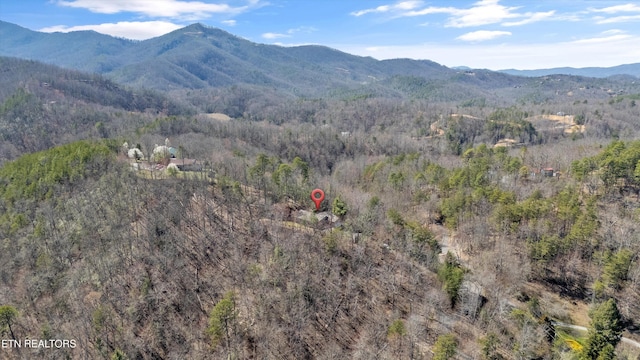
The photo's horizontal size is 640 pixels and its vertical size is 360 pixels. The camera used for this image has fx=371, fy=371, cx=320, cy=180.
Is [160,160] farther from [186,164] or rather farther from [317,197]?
[317,197]

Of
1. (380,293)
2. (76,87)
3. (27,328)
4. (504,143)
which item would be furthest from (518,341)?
(76,87)

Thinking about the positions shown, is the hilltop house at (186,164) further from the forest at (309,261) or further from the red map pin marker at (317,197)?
the red map pin marker at (317,197)

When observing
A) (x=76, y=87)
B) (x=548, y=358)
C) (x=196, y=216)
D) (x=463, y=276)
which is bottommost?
(x=548, y=358)

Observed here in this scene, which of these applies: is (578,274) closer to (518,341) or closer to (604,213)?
(604,213)

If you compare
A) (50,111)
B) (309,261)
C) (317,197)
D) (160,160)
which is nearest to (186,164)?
(160,160)

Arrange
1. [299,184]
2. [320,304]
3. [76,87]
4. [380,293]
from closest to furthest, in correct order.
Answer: [320,304] < [380,293] < [299,184] < [76,87]

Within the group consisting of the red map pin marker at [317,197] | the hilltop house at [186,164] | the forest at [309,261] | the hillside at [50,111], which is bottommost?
the forest at [309,261]

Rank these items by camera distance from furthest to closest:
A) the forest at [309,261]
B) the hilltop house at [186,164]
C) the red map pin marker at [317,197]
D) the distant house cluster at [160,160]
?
1. the hilltop house at [186,164]
2. the distant house cluster at [160,160]
3. the red map pin marker at [317,197]
4. the forest at [309,261]

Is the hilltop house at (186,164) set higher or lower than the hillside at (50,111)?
lower

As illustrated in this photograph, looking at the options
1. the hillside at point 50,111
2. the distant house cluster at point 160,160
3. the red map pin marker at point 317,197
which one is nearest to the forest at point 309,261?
the distant house cluster at point 160,160
